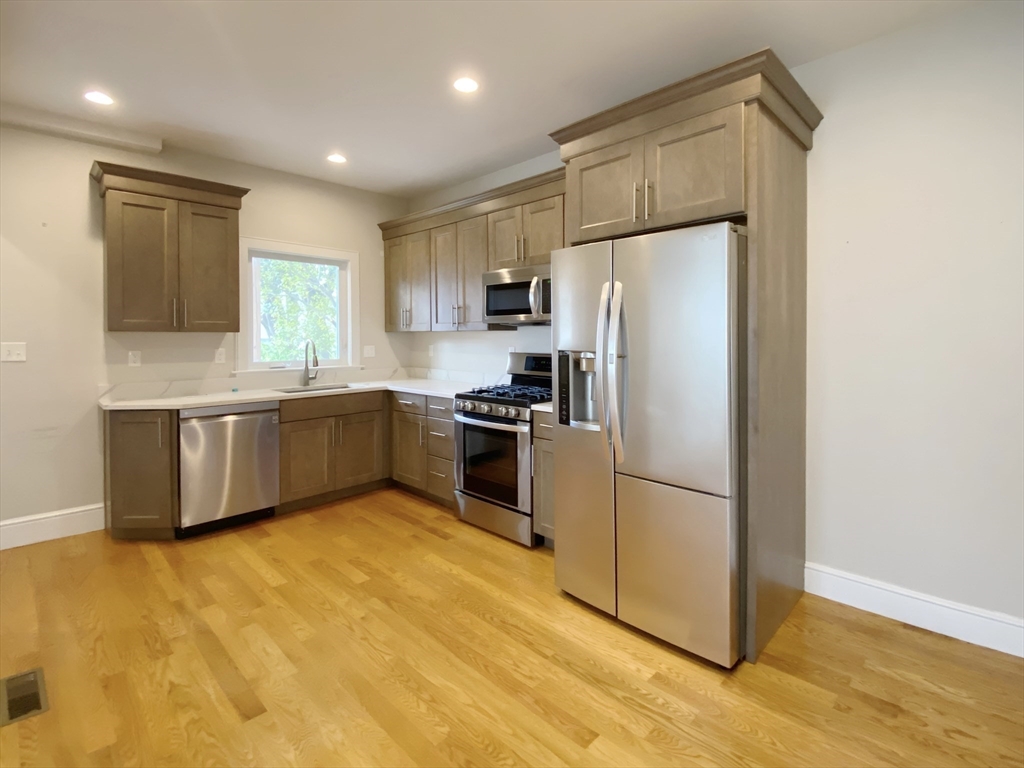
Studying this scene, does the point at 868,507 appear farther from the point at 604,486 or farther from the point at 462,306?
the point at 462,306

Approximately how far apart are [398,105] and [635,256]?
1.89 m

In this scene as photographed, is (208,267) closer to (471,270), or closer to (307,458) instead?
(307,458)

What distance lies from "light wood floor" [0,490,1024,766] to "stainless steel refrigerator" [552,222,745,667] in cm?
27

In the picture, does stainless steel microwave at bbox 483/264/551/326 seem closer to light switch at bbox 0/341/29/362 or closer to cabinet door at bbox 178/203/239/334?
cabinet door at bbox 178/203/239/334

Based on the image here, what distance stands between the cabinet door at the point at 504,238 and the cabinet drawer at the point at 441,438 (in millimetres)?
1273

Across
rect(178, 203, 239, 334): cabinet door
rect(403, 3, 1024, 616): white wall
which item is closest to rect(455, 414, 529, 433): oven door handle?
rect(403, 3, 1024, 616): white wall

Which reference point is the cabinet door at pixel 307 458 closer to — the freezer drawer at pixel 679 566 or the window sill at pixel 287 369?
the window sill at pixel 287 369

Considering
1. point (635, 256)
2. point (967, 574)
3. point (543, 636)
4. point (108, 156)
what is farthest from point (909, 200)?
point (108, 156)

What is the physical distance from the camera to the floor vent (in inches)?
71.0

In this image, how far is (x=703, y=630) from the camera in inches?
81.6

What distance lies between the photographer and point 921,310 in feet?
7.58

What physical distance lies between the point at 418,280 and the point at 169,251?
74.7 inches

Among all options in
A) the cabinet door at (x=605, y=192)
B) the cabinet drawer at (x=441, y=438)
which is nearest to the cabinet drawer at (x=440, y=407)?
the cabinet drawer at (x=441, y=438)

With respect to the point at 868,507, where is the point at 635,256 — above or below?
above
